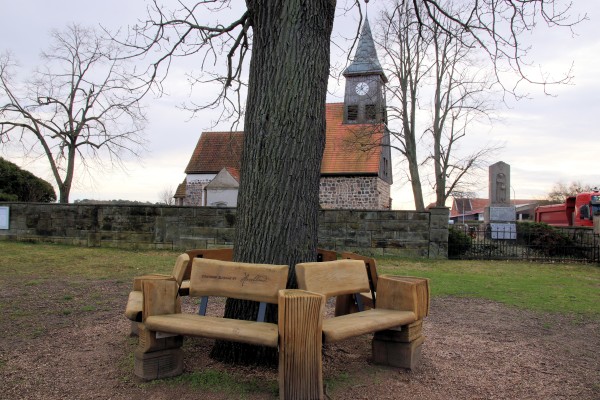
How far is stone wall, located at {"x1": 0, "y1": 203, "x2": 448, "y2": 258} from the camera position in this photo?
1304cm

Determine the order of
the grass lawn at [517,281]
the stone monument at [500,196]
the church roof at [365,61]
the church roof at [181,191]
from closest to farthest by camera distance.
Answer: the grass lawn at [517,281]
the stone monument at [500,196]
the church roof at [365,61]
the church roof at [181,191]

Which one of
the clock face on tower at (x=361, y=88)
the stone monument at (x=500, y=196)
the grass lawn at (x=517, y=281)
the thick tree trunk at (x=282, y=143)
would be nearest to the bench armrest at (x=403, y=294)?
the thick tree trunk at (x=282, y=143)

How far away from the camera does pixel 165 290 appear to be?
3.44 metres

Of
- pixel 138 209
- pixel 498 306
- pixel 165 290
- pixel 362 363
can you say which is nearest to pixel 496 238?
pixel 498 306

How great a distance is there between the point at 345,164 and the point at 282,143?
2782 cm

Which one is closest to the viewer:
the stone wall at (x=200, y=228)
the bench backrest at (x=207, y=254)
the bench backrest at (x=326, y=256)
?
the bench backrest at (x=326, y=256)

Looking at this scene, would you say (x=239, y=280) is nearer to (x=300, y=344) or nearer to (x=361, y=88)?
(x=300, y=344)

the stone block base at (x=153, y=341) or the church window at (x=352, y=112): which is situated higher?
Answer: the church window at (x=352, y=112)

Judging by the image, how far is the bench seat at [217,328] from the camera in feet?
9.54

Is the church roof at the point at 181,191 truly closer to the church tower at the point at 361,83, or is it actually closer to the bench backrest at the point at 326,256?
the church tower at the point at 361,83

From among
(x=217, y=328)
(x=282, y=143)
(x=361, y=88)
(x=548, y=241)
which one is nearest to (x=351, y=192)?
(x=361, y=88)

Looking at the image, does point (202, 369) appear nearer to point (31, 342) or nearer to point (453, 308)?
point (31, 342)

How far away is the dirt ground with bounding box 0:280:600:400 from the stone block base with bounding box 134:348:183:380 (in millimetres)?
80

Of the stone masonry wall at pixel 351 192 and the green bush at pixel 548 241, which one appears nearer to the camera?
the green bush at pixel 548 241
